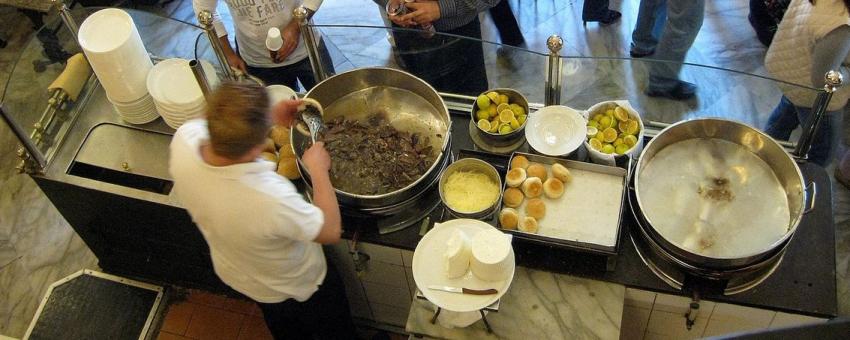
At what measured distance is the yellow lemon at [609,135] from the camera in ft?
6.73

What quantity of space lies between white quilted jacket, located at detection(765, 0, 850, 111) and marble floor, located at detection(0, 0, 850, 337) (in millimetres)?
269

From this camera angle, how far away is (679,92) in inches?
87.9

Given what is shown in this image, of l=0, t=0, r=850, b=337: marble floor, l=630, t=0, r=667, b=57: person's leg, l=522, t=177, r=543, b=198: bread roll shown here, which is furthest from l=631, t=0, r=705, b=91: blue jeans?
l=522, t=177, r=543, b=198: bread roll

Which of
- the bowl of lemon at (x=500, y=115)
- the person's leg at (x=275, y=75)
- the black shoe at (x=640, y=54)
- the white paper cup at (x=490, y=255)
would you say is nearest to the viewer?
the white paper cup at (x=490, y=255)

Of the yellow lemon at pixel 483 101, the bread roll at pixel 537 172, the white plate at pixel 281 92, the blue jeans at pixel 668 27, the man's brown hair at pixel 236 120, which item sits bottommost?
the blue jeans at pixel 668 27

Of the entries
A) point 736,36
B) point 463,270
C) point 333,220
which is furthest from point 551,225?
point 736,36

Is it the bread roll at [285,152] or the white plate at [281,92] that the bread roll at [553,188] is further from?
the white plate at [281,92]

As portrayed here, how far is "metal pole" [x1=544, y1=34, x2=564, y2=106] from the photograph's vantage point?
6.44 ft

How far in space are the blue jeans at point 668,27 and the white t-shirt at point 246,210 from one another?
158cm

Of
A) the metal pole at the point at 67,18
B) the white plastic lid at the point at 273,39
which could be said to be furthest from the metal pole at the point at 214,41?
the metal pole at the point at 67,18

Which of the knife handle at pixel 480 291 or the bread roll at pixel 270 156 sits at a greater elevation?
the bread roll at pixel 270 156

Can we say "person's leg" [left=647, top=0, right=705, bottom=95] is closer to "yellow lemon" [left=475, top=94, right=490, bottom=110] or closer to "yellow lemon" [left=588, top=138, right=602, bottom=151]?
"yellow lemon" [left=588, top=138, right=602, bottom=151]

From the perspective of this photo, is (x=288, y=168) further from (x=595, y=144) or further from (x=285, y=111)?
(x=595, y=144)

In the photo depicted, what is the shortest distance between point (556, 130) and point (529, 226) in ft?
1.18
